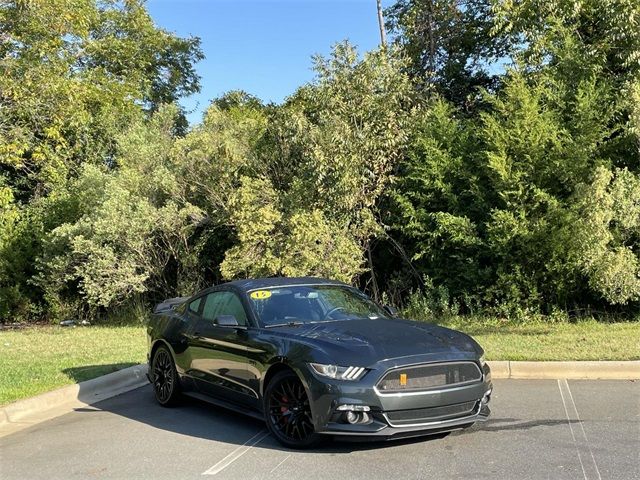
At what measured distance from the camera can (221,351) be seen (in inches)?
270

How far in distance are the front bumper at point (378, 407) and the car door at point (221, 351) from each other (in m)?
1.09

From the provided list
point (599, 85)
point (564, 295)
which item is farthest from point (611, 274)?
point (599, 85)

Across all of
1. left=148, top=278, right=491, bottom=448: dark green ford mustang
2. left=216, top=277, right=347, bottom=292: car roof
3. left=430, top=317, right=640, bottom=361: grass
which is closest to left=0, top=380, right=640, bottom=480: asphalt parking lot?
→ left=148, top=278, right=491, bottom=448: dark green ford mustang

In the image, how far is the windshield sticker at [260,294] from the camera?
6.95 m

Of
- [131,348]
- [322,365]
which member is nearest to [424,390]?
[322,365]

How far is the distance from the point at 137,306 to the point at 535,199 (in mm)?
10830

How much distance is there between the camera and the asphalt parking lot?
16.7ft

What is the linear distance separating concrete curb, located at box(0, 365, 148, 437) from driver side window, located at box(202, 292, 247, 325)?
7.16 ft

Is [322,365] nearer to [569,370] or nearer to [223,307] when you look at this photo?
[223,307]

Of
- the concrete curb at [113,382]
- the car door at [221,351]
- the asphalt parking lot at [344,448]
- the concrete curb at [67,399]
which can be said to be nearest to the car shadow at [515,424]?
the asphalt parking lot at [344,448]

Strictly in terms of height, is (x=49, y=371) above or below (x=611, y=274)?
below

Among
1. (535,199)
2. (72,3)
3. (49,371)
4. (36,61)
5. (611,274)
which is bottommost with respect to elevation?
(49,371)

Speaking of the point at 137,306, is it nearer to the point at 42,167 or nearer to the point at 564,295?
the point at 42,167

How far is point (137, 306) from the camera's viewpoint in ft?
58.0
